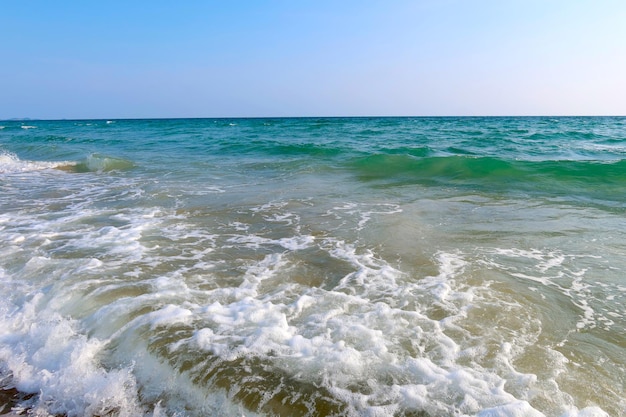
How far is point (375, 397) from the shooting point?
8.33 feet

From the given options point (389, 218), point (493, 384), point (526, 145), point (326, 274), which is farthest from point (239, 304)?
point (526, 145)

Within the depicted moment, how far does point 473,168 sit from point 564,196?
152 inches

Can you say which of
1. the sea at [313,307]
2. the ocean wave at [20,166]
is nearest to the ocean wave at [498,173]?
the sea at [313,307]

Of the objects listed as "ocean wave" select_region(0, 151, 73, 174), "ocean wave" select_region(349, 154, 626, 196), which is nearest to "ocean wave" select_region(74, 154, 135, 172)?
"ocean wave" select_region(0, 151, 73, 174)

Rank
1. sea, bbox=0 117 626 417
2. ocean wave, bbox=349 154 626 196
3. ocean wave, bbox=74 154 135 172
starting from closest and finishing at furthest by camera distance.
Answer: sea, bbox=0 117 626 417
ocean wave, bbox=349 154 626 196
ocean wave, bbox=74 154 135 172

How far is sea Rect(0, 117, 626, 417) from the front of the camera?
259 cm

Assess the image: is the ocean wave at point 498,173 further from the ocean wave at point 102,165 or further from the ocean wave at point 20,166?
the ocean wave at point 20,166

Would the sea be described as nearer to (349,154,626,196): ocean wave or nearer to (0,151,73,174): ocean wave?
(349,154,626,196): ocean wave

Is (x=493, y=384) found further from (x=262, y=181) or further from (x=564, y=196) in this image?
(x=262, y=181)

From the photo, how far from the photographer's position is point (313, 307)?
147 inches

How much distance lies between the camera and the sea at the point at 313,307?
259cm

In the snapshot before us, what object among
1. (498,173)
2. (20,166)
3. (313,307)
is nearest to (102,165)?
(20,166)

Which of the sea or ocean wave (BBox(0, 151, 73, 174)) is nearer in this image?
the sea

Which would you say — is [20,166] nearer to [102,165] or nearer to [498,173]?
[102,165]
